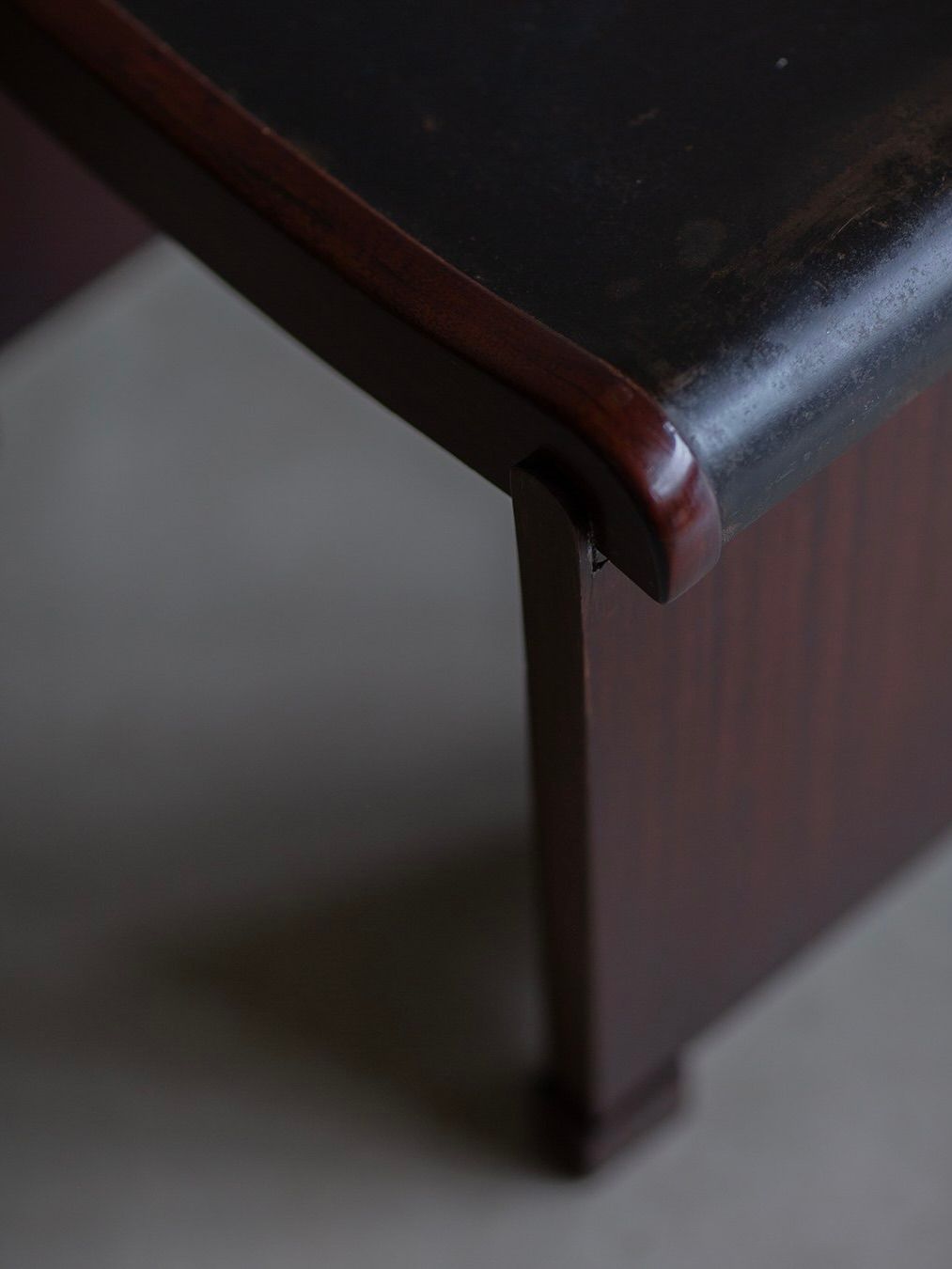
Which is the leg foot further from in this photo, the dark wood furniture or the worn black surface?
the worn black surface

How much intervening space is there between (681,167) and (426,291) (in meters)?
0.11

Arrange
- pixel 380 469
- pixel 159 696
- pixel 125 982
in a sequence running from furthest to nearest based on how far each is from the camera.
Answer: pixel 380 469 → pixel 159 696 → pixel 125 982

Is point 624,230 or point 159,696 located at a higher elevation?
point 624,230

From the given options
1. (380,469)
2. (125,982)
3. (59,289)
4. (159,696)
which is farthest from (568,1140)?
(59,289)

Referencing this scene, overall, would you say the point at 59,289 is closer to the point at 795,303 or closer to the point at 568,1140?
the point at 568,1140

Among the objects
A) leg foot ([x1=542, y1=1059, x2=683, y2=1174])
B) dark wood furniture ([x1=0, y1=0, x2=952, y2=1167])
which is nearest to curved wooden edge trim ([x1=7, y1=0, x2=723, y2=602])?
dark wood furniture ([x1=0, y1=0, x2=952, y2=1167])

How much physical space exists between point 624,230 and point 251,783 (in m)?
0.59

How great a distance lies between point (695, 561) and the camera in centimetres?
52

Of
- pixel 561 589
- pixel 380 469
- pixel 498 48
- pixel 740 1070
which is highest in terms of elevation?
pixel 498 48

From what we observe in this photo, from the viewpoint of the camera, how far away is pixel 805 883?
88cm

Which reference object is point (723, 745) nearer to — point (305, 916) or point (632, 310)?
point (632, 310)

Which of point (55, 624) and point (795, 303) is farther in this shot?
point (55, 624)

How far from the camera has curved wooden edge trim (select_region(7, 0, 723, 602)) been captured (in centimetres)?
50

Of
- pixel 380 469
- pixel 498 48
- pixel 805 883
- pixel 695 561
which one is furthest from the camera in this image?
pixel 380 469
